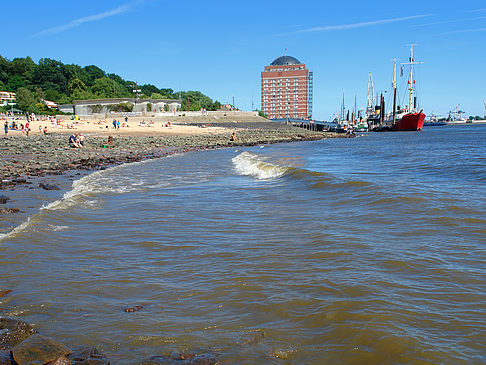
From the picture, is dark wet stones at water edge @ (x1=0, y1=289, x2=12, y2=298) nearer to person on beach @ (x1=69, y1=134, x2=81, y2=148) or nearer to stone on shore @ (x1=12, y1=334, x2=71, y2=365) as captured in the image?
stone on shore @ (x1=12, y1=334, x2=71, y2=365)

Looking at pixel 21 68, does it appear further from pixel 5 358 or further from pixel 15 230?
pixel 5 358

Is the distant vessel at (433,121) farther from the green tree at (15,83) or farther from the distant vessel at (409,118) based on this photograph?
the green tree at (15,83)

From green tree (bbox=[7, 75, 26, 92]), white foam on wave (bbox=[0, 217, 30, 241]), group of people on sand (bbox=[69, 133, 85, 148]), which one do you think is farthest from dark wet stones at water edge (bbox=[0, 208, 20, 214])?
green tree (bbox=[7, 75, 26, 92])

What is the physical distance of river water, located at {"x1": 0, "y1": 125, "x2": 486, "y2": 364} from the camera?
3590 millimetres

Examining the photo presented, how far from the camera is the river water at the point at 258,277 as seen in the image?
359 cm

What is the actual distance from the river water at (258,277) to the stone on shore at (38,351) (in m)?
0.35

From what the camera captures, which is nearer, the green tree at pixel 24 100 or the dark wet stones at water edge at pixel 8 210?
the dark wet stones at water edge at pixel 8 210

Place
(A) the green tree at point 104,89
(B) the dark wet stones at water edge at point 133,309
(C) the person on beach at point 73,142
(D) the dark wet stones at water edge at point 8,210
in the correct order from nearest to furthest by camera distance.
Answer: (B) the dark wet stones at water edge at point 133,309 → (D) the dark wet stones at water edge at point 8,210 → (C) the person on beach at point 73,142 → (A) the green tree at point 104,89

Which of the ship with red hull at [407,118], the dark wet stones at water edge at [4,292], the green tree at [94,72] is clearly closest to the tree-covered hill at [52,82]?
the green tree at [94,72]

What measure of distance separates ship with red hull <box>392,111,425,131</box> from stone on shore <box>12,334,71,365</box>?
265 ft

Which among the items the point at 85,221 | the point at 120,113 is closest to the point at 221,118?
the point at 120,113

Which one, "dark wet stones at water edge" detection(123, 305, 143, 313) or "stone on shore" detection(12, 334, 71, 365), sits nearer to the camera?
"stone on shore" detection(12, 334, 71, 365)

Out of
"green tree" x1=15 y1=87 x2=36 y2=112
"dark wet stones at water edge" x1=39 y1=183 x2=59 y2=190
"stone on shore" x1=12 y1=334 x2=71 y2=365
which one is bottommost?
"stone on shore" x1=12 y1=334 x2=71 y2=365

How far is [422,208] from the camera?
905 centimetres
